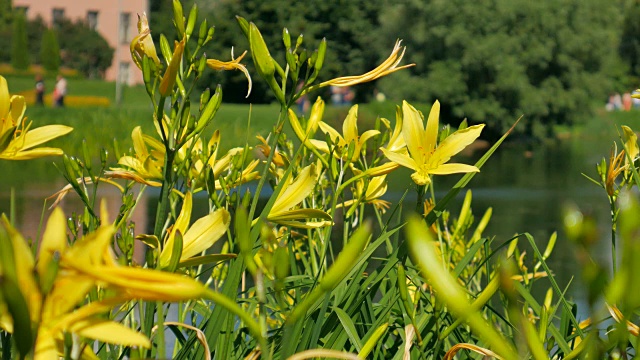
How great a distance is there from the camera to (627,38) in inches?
1299

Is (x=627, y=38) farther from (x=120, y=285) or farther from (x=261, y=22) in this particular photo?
(x=120, y=285)

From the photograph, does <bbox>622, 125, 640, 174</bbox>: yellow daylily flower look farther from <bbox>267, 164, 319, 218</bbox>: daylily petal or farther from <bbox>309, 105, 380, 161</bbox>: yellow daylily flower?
<bbox>267, 164, 319, 218</bbox>: daylily petal

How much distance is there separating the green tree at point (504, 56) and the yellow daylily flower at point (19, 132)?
63.6ft

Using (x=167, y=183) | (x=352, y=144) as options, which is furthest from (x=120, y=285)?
(x=352, y=144)

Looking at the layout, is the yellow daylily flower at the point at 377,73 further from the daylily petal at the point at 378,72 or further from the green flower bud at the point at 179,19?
the green flower bud at the point at 179,19

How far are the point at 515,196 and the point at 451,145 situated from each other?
9415 mm

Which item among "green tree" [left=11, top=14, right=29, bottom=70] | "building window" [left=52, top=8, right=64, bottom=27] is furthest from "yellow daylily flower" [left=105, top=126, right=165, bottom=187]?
"building window" [left=52, top=8, right=64, bottom=27]

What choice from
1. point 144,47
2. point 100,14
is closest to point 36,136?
point 144,47

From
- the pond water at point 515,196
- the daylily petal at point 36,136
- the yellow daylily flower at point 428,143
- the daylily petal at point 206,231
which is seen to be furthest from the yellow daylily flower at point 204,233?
the pond water at point 515,196

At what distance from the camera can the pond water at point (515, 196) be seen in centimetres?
672

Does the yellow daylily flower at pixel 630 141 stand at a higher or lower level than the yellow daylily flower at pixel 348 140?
higher

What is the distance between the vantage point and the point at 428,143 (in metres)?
1.02

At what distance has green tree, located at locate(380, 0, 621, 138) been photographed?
20.1 meters

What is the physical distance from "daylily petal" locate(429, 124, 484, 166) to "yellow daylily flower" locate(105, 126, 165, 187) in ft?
1.07
